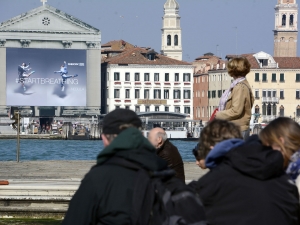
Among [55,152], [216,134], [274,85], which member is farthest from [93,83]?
[216,134]

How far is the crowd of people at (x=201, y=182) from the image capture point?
3.45 m

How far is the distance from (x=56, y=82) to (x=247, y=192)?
81411mm

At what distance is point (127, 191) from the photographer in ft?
11.3

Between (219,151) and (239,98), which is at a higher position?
(239,98)

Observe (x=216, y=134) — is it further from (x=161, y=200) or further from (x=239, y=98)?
(x=239, y=98)

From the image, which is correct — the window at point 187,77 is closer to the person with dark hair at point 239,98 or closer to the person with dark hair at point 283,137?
the person with dark hair at point 239,98

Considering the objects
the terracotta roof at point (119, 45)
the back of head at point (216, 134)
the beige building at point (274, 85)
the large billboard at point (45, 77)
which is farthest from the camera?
the terracotta roof at point (119, 45)

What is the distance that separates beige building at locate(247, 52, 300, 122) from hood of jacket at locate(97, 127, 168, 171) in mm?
83998

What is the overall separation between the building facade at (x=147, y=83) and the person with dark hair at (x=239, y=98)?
83.4 meters

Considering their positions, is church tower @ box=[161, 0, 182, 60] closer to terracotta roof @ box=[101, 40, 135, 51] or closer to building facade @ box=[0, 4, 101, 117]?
terracotta roof @ box=[101, 40, 135, 51]

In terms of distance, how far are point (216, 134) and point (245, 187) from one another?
302 mm

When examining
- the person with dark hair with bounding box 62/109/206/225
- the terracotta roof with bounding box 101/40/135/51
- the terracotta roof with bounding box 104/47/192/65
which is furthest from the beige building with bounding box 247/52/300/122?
the person with dark hair with bounding box 62/109/206/225

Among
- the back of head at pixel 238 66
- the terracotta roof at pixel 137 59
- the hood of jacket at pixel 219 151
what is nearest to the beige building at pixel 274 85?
the terracotta roof at pixel 137 59

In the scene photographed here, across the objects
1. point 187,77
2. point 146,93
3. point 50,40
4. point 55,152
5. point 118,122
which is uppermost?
point 50,40
